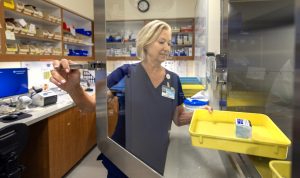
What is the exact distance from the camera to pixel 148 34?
0.73 meters

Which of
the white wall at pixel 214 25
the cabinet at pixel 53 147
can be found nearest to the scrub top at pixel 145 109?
the white wall at pixel 214 25

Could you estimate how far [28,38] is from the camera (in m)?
2.84

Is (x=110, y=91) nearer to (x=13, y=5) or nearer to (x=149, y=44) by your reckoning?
(x=149, y=44)

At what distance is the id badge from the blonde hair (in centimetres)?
13

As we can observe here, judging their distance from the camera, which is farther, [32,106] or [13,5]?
[32,106]

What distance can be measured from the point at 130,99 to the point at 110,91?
89 millimetres

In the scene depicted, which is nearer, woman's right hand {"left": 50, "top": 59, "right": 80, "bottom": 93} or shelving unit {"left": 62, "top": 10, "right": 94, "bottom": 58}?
woman's right hand {"left": 50, "top": 59, "right": 80, "bottom": 93}

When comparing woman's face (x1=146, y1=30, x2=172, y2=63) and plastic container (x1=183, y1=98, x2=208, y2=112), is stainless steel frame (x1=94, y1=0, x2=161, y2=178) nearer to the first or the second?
woman's face (x1=146, y1=30, x2=172, y2=63)

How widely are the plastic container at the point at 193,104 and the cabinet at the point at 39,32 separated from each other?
2030mm

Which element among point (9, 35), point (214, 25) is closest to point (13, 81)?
point (9, 35)

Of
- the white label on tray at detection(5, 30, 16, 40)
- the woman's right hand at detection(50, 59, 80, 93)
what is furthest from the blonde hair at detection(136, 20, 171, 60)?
the white label on tray at detection(5, 30, 16, 40)

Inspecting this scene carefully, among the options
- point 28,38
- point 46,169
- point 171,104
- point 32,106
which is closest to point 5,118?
point 32,106

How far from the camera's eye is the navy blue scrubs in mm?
770

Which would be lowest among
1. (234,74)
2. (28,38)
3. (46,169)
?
(46,169)
